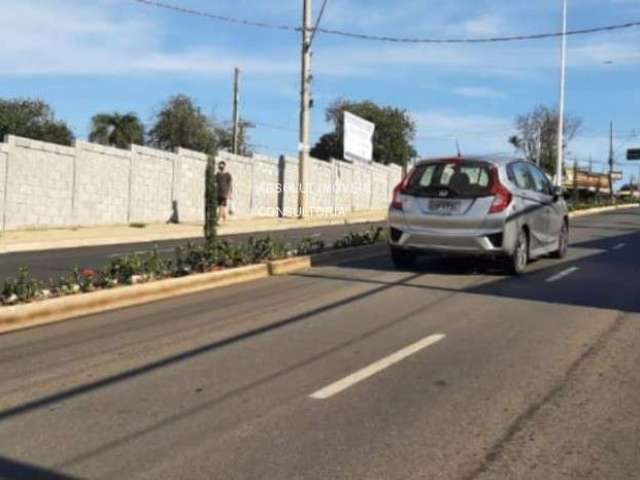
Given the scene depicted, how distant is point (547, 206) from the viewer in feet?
46.8

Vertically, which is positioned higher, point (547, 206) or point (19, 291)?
point (547, 206)

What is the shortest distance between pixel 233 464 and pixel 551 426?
2.07 metres

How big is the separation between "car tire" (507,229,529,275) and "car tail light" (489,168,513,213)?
0.60 m

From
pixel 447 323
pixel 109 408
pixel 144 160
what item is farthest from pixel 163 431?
pixel 144 160

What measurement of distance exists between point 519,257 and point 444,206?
4.29 ft

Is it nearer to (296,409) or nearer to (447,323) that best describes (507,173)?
(447,323)

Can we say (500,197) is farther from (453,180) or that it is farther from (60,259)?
(60,259)

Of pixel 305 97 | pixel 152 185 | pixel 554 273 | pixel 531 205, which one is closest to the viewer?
pixel 554 273

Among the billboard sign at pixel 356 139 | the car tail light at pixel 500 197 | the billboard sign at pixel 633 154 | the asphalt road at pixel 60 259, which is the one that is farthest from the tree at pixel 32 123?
the billboard sign at pixel 633 154

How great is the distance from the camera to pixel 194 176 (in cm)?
2992

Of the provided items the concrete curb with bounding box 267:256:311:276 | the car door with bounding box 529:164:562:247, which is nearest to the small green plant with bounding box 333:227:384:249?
the concrete curb with bounding box 267:256:311:276

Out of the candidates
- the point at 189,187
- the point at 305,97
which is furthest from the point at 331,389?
the point at 305,97

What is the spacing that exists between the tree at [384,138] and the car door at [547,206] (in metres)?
58.6

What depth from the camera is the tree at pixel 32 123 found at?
46.4 m
